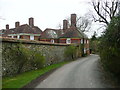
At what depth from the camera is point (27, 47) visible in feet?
46.8

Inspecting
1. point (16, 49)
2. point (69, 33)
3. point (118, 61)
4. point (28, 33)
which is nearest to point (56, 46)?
point (16, 49)

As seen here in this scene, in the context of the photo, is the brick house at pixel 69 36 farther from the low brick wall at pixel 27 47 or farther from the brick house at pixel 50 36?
the low brick wall at pixel 27 47

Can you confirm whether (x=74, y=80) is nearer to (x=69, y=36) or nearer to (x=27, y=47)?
(x=27, y=47)

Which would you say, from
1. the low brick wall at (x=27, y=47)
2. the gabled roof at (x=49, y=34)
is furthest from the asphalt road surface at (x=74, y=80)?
the gabled roof at (x=49, y=34)

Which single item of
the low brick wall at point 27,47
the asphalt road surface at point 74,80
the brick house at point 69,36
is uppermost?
the brick house at point 69,36

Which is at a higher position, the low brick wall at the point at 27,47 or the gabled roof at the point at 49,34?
the gabled roof at the point at 49,34

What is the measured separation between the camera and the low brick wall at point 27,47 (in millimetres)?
11367

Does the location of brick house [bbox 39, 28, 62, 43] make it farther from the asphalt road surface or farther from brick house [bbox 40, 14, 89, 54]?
the asphalt road surface

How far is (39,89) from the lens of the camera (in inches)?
318

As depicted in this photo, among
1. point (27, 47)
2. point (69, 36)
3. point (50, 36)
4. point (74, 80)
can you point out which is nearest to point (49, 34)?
point (50, 36)

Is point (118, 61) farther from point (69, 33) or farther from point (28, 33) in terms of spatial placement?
point (28, 33)

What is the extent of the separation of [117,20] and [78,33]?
96.7 ft

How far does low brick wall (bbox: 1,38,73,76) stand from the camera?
1137 cm

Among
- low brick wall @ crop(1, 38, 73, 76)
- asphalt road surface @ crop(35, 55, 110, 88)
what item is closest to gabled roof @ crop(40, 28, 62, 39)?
low brick wall @ crop(1, 38, 73, 76)
